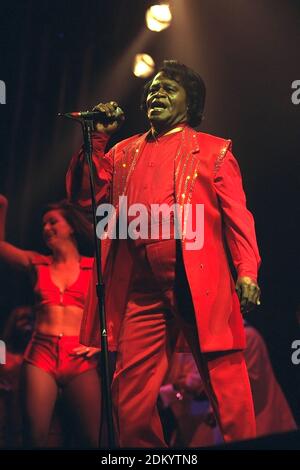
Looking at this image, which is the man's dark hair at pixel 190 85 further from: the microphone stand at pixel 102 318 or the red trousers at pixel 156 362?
the red trousers at pixel 156 362

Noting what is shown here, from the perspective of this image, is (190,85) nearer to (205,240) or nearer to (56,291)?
(205,240)

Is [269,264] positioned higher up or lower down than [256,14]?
lower down

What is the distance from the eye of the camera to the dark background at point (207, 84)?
15.9 ft

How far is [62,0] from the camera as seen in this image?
4914 mm

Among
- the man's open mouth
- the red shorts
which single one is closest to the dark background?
the red shorts

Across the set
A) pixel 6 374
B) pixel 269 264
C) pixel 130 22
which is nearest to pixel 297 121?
pixel 269 264

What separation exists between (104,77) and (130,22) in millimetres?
408

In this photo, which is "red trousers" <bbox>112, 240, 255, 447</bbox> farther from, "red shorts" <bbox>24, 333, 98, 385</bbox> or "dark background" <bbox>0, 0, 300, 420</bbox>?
"dark background" <bbox>0, 0, 300, 420</bbox>

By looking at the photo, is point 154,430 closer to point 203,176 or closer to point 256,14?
point 203,176

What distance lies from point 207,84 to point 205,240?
2.17 m

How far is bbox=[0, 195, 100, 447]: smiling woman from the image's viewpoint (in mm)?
4301

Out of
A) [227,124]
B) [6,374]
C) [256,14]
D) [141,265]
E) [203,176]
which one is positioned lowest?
[6,374]

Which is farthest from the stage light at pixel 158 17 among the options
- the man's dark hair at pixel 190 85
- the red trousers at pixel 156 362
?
the red trousers at pixel 156 362

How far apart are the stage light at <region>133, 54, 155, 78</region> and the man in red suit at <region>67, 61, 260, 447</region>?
5.89 feet
